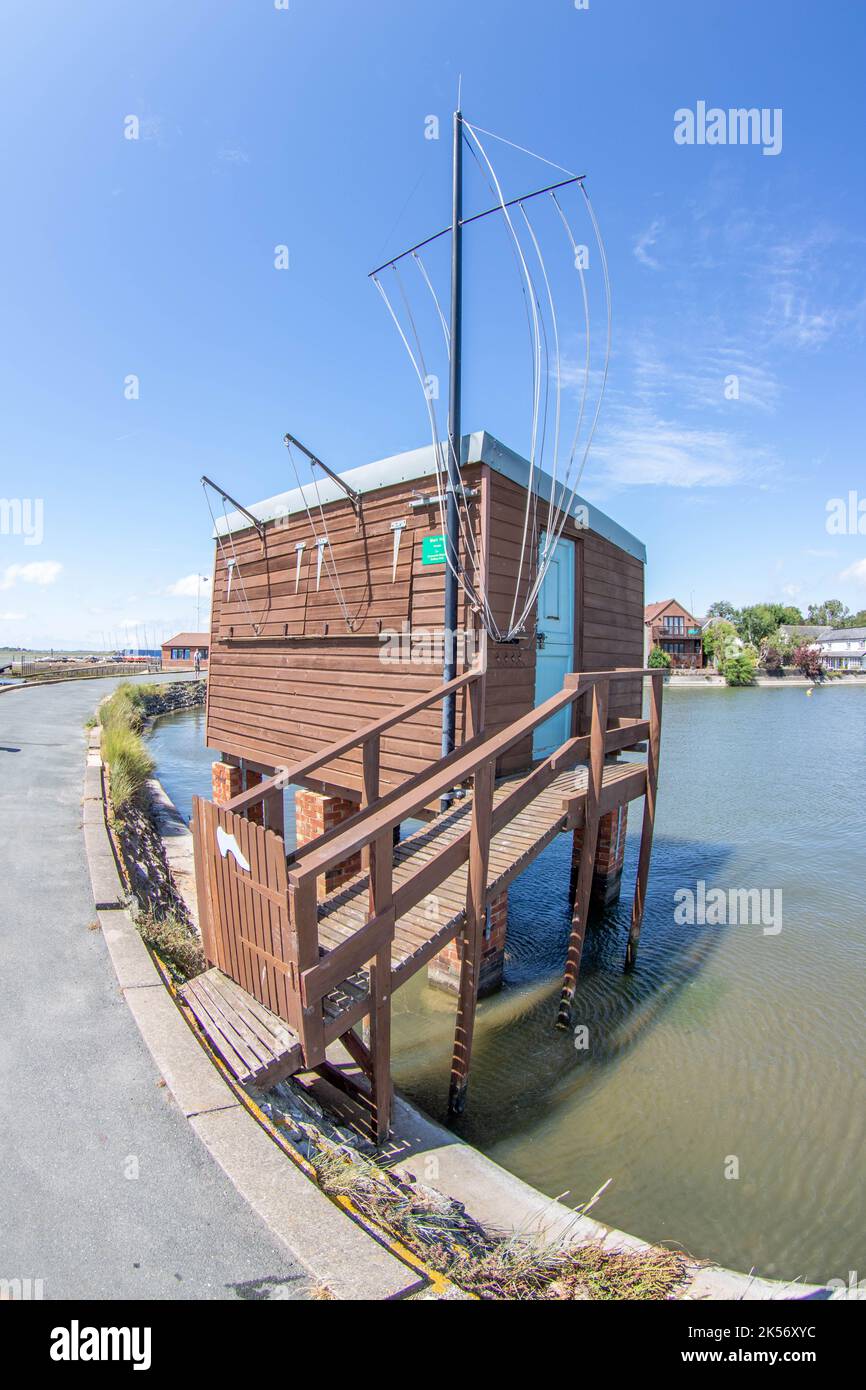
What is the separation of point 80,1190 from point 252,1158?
0.72m

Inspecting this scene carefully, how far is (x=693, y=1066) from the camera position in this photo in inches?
241

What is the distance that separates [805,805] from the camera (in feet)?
55.0

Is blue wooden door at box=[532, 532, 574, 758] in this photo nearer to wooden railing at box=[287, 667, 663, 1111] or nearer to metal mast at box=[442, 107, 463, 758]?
wooden railing at box=[287, 667, 663, 1111]

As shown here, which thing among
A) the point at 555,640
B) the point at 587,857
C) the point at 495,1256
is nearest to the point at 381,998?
the point at 495,1256

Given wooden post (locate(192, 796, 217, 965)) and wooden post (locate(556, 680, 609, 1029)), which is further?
wooden post (locate(556, 680, 609, 1029))

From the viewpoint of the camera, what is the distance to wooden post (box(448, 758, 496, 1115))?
16.6 ft

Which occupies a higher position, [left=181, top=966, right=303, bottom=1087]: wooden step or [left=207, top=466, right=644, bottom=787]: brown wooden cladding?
[left=207, top=466, right=644, bottom=787]: brown wooden cladding

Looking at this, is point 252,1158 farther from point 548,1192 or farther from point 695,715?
point 695,715

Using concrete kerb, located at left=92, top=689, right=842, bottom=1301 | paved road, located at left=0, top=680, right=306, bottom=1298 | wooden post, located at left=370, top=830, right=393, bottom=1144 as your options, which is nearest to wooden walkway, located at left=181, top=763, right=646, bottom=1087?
wooden post, located at left=370, top=830, right=393, bottom=1144

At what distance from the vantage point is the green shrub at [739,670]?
6275 centimetres

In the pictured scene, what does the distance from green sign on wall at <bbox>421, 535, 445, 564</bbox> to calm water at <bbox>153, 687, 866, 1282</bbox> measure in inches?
179

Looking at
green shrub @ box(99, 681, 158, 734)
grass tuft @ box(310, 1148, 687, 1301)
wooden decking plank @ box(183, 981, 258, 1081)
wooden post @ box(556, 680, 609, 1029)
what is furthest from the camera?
green shrub @ box(99, 681, 158, 734)

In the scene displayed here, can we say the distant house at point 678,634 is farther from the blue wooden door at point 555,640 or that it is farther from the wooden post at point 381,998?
the wooden post at point 381,998
